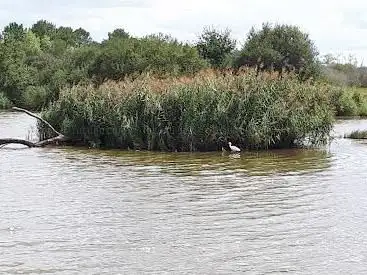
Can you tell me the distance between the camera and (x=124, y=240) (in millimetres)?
11383

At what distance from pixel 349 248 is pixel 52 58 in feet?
221

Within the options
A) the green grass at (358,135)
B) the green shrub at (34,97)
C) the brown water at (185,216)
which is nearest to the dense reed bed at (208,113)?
the brown water at (185,216)

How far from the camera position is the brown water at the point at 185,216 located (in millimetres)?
10070

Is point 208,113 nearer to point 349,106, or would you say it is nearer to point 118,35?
point 349,106

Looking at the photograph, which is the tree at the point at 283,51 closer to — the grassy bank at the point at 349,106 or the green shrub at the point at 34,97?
the grassy bank at the point at 349,106

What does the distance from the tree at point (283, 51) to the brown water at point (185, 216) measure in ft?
104

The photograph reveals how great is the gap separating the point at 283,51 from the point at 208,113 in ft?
102

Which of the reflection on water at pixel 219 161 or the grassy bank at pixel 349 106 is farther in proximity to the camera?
the grassy bank at pixel 349 106

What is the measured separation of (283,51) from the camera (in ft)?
179

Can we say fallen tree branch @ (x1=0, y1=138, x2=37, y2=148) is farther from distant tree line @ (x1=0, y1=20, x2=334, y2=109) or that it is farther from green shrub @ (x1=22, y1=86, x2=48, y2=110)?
green shrub @ (x1=22, y1=86, x2=48, y2=110)

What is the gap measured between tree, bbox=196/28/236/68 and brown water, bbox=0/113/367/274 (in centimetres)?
3792

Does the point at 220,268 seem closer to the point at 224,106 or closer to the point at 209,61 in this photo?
the point at 224,106

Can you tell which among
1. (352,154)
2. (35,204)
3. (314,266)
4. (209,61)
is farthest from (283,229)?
(209,61)

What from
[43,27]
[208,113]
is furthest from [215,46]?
[43,27]
